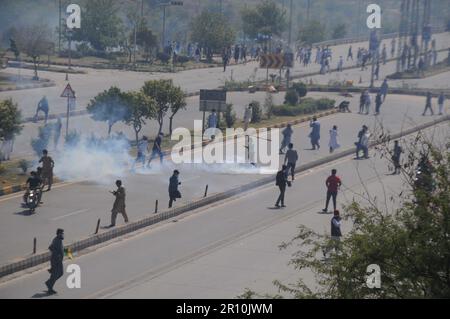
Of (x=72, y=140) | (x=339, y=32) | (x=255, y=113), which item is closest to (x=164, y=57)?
(x=255, y=113)

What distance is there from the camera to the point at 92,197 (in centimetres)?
2417

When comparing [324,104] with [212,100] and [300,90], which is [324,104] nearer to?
[300,90]

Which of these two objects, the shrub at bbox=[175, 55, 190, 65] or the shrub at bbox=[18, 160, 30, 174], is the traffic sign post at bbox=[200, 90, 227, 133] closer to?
the shrub at bbox=[18, 160, 30, 174]

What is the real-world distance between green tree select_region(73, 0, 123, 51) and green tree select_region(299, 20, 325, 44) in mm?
18444

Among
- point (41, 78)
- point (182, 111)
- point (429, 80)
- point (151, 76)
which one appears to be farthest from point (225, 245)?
point (429, 80)

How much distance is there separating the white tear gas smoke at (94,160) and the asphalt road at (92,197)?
27mm

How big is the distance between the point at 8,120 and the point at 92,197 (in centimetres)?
341

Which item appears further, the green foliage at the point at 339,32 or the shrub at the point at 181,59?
the green foliage at the point at 339,32

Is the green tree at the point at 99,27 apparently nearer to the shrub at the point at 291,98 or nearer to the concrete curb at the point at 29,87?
the concrete curb at the point at 29,87

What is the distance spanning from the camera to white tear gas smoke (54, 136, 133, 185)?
26312 mm

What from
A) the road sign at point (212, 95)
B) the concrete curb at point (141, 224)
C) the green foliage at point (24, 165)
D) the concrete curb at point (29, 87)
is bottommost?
the concrete curb at point (141, 224)

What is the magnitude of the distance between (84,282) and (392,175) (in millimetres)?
13684

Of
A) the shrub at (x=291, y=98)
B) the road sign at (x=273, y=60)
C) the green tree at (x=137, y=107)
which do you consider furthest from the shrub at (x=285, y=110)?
the green tree at (x=137, y=107)

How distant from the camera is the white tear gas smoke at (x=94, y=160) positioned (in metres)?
26.3
